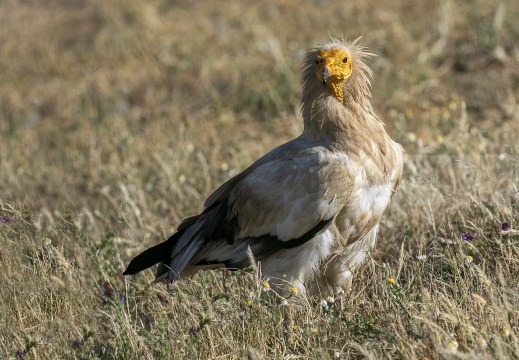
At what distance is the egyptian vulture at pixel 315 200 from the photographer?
15.3 feet

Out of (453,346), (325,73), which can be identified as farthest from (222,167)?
(453,346)

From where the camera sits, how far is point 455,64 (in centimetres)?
929

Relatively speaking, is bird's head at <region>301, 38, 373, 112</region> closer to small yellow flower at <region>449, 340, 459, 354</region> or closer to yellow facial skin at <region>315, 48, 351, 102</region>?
yellow facial skin at <region>315, 48, 351, 102</region>

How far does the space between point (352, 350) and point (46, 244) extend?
188 centimetres

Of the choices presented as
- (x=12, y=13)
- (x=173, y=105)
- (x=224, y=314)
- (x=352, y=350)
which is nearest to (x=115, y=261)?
(x=224, y=314)

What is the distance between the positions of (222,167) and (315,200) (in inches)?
91.6

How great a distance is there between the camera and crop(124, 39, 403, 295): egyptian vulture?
4.65 m

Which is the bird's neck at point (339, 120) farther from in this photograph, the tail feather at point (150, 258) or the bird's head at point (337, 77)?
the tail feather at point (150, 258)

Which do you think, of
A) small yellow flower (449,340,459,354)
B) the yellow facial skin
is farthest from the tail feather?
small yellow flower (449,340,459,354)

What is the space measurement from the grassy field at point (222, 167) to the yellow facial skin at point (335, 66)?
3.17ft

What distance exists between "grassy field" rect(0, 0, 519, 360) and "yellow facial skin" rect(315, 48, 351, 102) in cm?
97

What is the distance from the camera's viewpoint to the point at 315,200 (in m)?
4.62

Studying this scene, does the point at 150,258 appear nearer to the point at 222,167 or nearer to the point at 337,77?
the point at 337,77

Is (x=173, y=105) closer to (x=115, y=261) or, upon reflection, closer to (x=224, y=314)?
(x=115, y=261)
